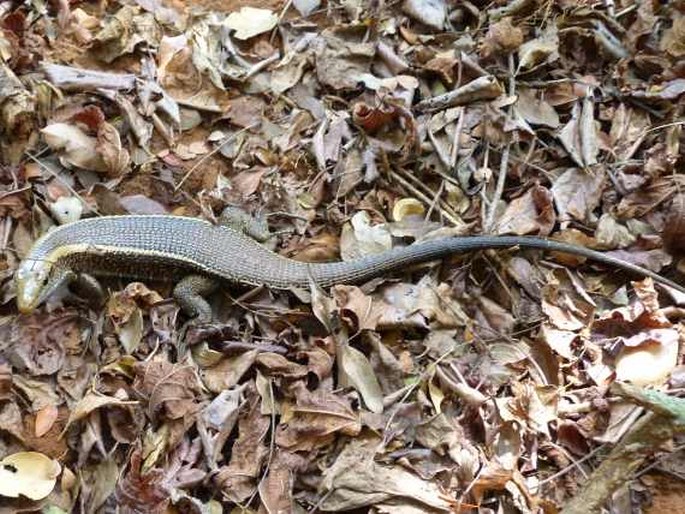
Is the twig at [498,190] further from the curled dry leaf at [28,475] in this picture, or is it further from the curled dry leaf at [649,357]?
the curled dry leaf at [28,475]

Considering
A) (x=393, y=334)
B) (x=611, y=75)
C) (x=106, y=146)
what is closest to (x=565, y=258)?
(x=393, y=334)

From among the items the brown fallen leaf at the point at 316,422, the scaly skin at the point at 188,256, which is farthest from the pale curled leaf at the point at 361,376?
the scaly skin at the point at 188,256

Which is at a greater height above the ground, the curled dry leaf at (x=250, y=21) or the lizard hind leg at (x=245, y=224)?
the curled dry leaf at (x=250, y=21)

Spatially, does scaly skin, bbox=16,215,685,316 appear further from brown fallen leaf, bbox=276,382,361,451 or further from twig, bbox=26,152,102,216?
brown fallen leaf, bbox=276,382,361,451

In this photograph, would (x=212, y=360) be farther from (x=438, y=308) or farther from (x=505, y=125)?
(x=505, y=125)

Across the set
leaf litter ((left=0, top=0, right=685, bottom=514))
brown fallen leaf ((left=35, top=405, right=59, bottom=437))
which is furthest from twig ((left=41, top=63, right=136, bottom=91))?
brown fallen leaf ((left=35, top=405, right=59, bottom=437))

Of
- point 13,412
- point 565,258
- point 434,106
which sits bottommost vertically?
point 13,412
